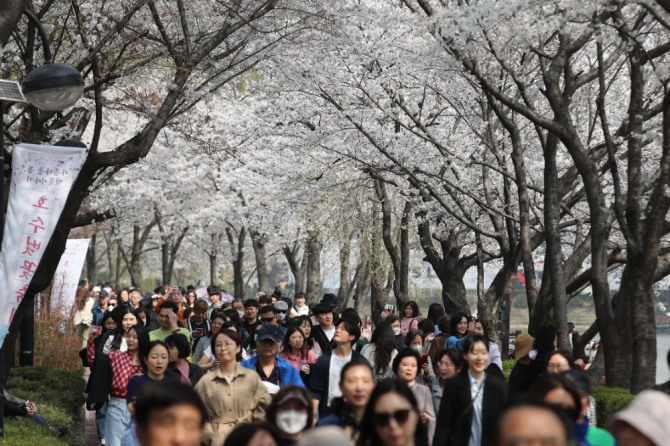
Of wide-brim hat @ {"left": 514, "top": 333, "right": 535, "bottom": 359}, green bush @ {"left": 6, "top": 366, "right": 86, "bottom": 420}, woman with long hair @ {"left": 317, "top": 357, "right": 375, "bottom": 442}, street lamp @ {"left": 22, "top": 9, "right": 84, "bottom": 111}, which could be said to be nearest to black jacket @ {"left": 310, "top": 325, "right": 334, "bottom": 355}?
wide-brim hat @ {"left": 514, "top": 333, "right": 535, "bottom": 359}

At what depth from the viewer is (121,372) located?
10.8 m

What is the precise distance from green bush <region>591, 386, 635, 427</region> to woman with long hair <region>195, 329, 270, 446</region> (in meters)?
→ 4.01

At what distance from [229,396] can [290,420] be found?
1.99 m

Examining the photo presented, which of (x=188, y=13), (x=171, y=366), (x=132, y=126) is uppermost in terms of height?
(x=132, y=126)

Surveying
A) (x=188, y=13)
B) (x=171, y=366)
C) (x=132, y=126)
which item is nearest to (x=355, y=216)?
(x=132, y=126)

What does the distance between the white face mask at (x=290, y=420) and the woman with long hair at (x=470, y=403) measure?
6.32 ft

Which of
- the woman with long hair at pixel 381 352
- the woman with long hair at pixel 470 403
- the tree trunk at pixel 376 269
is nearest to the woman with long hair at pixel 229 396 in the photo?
the woman with long hair at pixel 470 403

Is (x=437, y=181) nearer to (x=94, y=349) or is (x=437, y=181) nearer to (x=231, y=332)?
(x=94, y=349)

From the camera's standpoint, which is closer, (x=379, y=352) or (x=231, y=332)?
(x=231, y=332)

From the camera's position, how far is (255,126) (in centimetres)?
2578

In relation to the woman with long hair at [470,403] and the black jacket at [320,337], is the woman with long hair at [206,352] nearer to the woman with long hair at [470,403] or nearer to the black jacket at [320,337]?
the black jacket at [320,337]

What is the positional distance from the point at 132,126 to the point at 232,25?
22.2 metres

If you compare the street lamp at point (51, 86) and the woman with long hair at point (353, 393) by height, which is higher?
the street lamp at point (51, 86)

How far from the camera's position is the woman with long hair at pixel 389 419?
5.35 m
